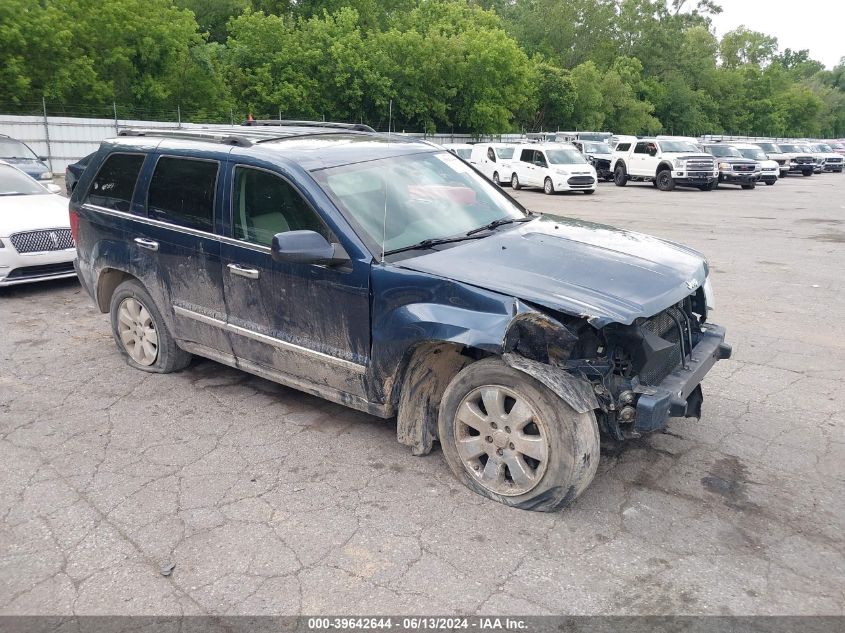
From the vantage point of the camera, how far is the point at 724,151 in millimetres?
28031

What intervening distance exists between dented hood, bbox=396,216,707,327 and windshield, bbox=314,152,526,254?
0.84 feet

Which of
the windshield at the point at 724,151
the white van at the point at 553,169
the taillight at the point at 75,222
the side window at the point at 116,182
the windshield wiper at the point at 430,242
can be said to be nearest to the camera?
the windshield wiper at the point at 430,242

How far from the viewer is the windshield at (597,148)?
31.5 m

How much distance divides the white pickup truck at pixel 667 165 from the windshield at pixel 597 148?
117 inches

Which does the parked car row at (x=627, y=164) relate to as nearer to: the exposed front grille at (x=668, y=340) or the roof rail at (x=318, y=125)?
the roof rail at (x=318, y=125)

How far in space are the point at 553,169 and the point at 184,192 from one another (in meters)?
20.4

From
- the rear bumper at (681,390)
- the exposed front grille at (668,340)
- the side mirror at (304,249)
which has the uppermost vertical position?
the side mirror at (304,249)

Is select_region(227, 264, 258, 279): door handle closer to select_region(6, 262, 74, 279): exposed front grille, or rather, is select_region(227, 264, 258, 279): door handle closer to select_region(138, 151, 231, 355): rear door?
select_region(138, 151, 231, 355): rear door

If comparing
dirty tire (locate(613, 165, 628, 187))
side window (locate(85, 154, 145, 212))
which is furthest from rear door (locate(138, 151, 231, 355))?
dirty tire (locate(613, 165, 628, 187))

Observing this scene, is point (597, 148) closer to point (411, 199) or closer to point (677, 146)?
point (677, 146)

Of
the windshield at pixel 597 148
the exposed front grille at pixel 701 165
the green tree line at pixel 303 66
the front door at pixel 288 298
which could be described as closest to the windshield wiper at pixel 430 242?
the front door at pixel 288 298

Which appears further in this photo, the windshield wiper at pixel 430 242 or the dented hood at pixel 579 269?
the windshield wiper at pixel 430 242

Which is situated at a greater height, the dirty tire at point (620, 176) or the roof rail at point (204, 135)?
the roof rail at point (204, 135)

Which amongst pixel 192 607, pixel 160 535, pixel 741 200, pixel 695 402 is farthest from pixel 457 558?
pixel 741 200
